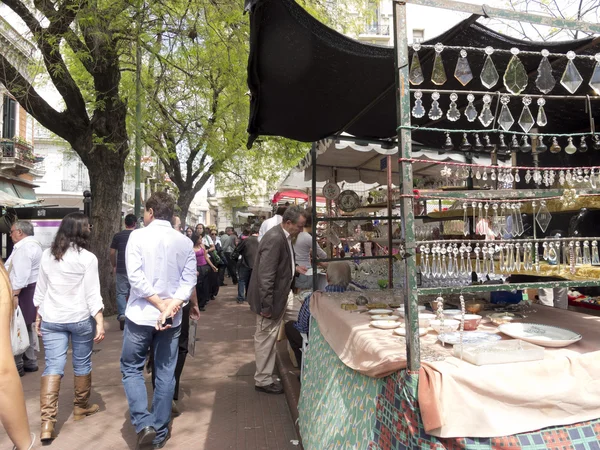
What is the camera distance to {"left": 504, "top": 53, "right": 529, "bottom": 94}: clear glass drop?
6.27 feet

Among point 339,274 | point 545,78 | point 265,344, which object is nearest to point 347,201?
point 339,274

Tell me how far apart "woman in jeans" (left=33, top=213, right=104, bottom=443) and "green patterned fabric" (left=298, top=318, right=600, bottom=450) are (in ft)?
7.23

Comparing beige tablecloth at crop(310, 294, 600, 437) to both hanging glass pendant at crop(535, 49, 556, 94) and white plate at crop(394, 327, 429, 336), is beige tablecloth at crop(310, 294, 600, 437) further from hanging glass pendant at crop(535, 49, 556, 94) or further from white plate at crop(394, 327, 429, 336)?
hanging glass pendant at crop(535, 49, 556, 94)

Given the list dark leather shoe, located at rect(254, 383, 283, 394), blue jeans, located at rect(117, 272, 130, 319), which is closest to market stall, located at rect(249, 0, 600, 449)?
dark leather shoe, located at rect(254, 383, 283, 394)

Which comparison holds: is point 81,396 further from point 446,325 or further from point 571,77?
point 571,77

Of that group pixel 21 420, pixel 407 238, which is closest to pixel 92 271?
pixel 21 420

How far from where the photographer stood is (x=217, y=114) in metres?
11.8

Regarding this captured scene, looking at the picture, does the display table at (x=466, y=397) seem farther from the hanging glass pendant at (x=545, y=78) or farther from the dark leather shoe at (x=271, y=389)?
the dark leather shoe at (x=271, y=389)

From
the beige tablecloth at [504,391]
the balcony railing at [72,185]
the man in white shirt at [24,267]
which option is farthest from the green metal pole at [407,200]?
the balcony railing at [72,185]

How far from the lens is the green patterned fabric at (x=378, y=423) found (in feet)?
5.25

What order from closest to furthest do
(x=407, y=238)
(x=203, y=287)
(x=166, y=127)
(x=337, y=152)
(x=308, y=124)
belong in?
(x=407, y=238)
(x=308, y=124)
(x=337, y=152)
(x=203, y=287)
(x=166, y=127)

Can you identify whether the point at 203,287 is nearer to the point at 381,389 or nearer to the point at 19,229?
the point at 19,229

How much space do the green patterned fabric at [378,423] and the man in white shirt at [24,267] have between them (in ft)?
12.1

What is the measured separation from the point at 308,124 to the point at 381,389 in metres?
→ 2.55
